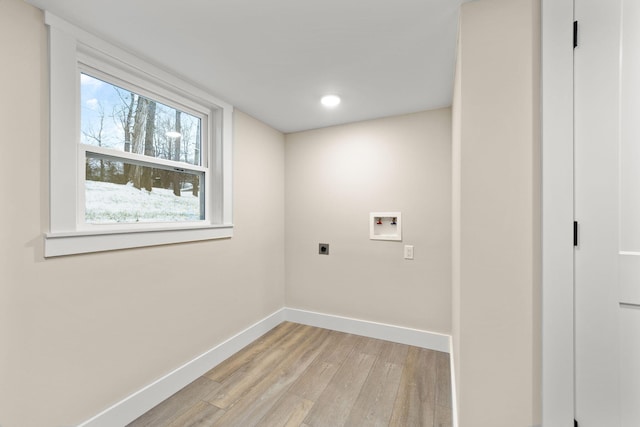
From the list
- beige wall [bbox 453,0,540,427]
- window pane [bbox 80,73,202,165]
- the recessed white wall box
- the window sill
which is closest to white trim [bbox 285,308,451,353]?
the recessed white wall box

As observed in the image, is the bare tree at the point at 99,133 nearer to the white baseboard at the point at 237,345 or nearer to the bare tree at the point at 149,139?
the bare tree at the point at 149,139

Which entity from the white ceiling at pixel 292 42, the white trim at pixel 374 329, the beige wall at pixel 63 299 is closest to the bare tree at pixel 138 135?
the white ceiling at pixel 292 42

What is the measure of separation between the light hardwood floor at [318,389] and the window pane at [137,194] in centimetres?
124

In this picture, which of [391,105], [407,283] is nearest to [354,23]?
[391,105]

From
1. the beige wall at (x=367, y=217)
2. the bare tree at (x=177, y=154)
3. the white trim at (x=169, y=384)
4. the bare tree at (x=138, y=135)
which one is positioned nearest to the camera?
the white trim at (x=169, y=384)

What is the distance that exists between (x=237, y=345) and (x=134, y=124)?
1.93 meters

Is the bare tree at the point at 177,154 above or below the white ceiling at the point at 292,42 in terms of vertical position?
below

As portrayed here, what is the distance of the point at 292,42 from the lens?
1456 mm

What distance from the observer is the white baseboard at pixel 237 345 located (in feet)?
5.06

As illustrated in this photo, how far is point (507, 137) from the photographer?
3.78 ft

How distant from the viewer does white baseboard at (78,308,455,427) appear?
1.54 m

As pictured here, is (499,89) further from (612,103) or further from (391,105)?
(391,105)

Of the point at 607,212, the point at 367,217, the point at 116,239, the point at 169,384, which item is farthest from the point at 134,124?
the point at 607,212

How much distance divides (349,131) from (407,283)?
1.62m
